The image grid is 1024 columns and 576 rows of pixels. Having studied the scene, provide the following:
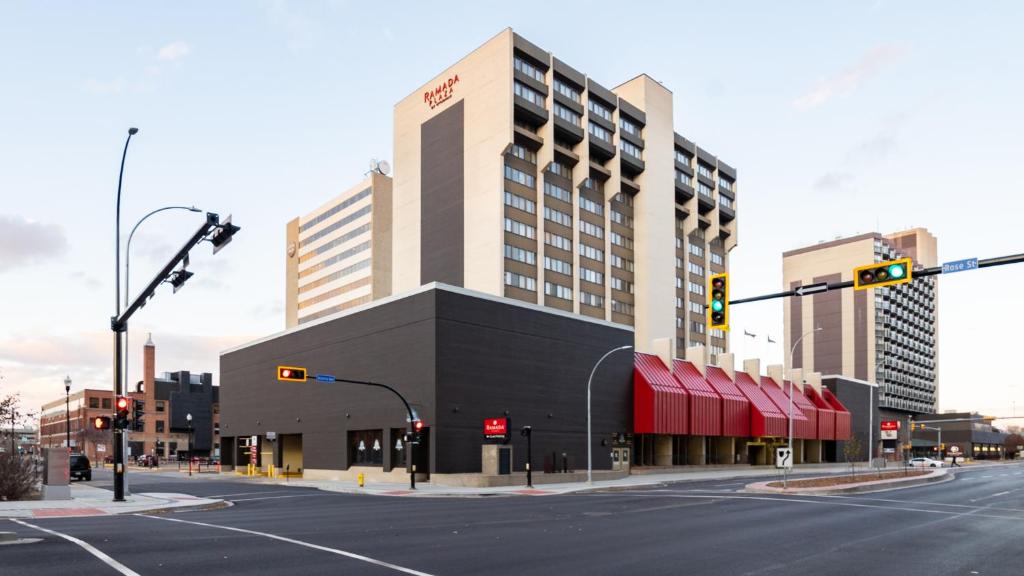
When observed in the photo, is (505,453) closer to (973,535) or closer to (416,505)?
(416,505)

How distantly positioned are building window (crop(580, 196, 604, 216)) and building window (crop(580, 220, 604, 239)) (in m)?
1.76

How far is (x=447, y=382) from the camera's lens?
51344 millimetres

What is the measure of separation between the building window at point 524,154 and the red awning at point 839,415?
1725 inches

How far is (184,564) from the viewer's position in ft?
47.3

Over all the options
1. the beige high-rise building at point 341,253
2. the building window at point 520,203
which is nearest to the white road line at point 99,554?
the building window at point 520,203

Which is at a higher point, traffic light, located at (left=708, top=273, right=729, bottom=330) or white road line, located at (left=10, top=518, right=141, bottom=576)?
traffic light, located at (left=708, top=273, right=729, bottom=330)

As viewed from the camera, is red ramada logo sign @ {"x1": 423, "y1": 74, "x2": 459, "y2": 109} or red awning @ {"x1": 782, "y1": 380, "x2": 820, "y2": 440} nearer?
red awning @ {"x1": 782, "y1": 380, "x2": 820, "y2": 440}

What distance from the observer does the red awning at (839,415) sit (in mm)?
95625

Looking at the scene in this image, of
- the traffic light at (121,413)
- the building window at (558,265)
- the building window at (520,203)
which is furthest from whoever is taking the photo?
the building window at (558,265)

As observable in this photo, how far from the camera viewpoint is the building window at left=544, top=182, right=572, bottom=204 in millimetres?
97250

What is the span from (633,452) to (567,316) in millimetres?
15322

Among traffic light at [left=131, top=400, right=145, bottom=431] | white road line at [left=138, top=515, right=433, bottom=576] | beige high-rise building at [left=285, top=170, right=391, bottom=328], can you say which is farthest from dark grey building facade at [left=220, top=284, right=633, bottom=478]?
beige high-rise building at [left=285, top=170, right=391, bottom=328]

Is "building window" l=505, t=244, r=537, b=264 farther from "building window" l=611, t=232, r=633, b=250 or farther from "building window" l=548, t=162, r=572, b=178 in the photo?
"building window" l=611, t=232, r=633, b=250

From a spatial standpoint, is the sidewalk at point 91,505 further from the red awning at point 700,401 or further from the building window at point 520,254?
the building window at point 520,254
